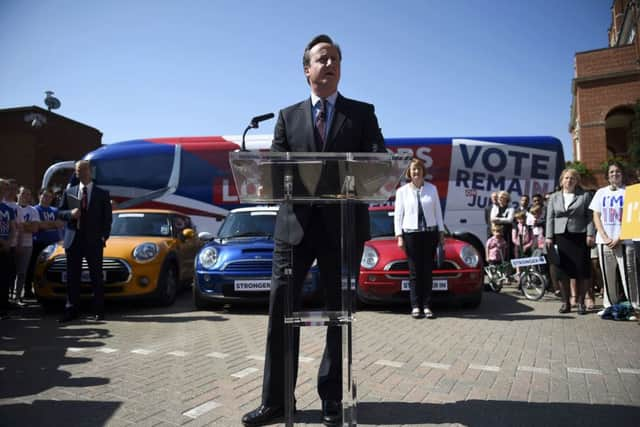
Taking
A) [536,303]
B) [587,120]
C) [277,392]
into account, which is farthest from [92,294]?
[587,120]

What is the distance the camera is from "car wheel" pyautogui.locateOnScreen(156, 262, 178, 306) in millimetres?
6402

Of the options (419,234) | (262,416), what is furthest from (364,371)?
(419,234)

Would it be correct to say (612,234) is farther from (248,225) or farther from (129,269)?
(129,269)

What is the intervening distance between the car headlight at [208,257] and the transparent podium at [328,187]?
4.18m

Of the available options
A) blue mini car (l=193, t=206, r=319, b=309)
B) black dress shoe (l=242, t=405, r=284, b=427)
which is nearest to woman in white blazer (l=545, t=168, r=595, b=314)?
blue mini car (l=193, t=206, r=319, b=309)

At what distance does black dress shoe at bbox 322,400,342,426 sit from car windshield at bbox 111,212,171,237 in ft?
18.7

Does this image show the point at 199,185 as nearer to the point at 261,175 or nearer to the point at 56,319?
the point at 56,319

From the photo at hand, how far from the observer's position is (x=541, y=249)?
7.38 metres

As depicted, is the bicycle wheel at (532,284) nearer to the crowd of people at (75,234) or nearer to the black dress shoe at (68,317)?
the crowd of people at (75,234)

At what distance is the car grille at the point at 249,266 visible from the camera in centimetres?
586

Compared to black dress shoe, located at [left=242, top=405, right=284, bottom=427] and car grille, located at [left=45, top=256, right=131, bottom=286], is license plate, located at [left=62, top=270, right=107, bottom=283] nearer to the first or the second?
car grille, located at [left=45, top=256, right=131, bottom=286]

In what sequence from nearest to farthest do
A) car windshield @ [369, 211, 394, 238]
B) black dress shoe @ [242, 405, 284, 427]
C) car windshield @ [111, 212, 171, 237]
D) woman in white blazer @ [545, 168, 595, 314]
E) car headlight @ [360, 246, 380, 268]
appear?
black dress shoe @ [242, 405, 284, 427]
woman in white blazer @ [545, 168, 595, 314]
car headlight @ [360, 246, 380, 268]
car windshield @ [369, 211, 394, 238]
car windshield @ [111, 212, 171, 237]

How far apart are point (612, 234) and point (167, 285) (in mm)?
6229

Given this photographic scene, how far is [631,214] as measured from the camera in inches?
181
